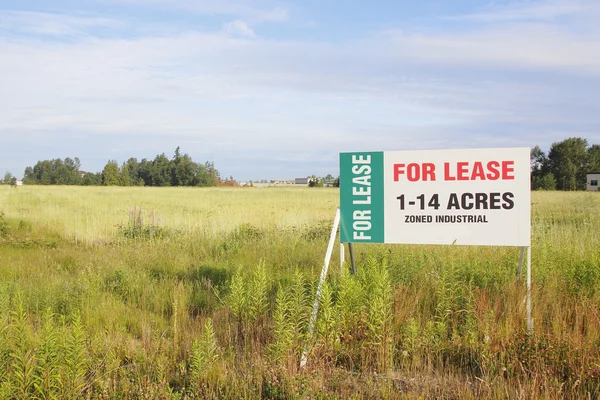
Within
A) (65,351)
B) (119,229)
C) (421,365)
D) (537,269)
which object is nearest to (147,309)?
(65,351)

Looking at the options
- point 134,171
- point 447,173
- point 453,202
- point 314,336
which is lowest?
point 314,336

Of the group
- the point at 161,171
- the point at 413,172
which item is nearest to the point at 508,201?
the point at 413,172

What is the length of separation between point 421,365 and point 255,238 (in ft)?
26.2

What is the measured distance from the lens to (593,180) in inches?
3526

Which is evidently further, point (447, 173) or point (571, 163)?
point (571, 163)

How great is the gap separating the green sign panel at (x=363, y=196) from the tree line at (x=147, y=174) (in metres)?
113

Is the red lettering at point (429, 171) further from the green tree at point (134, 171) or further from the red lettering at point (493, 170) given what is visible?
the green tree at point (134, 171)

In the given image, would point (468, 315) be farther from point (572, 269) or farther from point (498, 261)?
point (498, 261)

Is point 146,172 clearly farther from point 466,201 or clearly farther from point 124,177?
point 466,201

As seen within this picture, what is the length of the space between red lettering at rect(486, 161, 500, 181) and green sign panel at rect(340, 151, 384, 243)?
1.22 metres

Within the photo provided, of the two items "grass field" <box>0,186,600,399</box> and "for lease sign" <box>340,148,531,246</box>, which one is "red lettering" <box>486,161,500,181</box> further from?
"grass field" <box>0,186,600,399</box>

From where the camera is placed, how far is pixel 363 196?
19.8 feet

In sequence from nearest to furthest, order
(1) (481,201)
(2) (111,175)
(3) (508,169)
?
(3) (508,169) < (1) (481,201) < (2) (111,175)

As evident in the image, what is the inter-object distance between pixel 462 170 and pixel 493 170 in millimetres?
334
